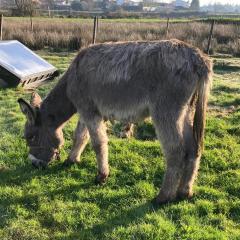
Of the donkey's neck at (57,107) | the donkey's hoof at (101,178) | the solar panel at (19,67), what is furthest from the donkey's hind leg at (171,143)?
the solar panel at (19,67)

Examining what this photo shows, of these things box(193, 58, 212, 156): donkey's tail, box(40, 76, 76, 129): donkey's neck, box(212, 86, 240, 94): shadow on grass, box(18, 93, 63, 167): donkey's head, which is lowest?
box(212, 86, 240, 94): shadow on grass

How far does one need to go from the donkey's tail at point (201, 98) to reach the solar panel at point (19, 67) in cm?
543

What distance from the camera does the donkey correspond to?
4.52 meters

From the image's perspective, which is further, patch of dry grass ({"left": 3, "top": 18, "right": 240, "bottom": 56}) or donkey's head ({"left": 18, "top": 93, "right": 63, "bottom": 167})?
patch of dry grass ({"left": 3, "top": 18, "right": 240, "bottom": 56})

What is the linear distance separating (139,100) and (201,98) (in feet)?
2.23

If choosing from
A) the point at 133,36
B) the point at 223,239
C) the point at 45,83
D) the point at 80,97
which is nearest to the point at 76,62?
the point at 80,97

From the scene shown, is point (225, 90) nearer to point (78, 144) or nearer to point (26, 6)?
point (78, 144)

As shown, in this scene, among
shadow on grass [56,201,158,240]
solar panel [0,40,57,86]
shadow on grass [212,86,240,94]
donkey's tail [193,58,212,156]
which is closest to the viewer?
shadow on grass [56,201,158,240]

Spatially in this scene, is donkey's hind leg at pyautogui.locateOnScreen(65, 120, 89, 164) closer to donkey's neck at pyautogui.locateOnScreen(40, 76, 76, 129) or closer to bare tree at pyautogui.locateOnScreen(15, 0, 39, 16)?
donkey's neck at pyautogui.locateOnScreen(40, 76, 76, 129)

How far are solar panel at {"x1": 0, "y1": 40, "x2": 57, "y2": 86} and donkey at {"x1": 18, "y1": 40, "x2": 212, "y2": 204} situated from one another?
12.2ft

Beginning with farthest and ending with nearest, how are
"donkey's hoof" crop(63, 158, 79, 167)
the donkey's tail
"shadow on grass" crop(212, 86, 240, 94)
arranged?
1. "shadow on grass" crop(212, 86, 240, 94)
2. "donkey's hoof" crop(63, 158, 79, 167)
3. the donkey's tail

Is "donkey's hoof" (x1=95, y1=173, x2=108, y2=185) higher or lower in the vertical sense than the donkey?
lower

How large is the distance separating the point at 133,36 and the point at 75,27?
3.43 meters

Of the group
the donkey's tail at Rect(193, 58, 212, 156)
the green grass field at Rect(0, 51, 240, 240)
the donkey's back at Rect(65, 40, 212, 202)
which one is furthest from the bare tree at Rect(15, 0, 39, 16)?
the donkey's tail at Rect(193, 58, 212, 156)
